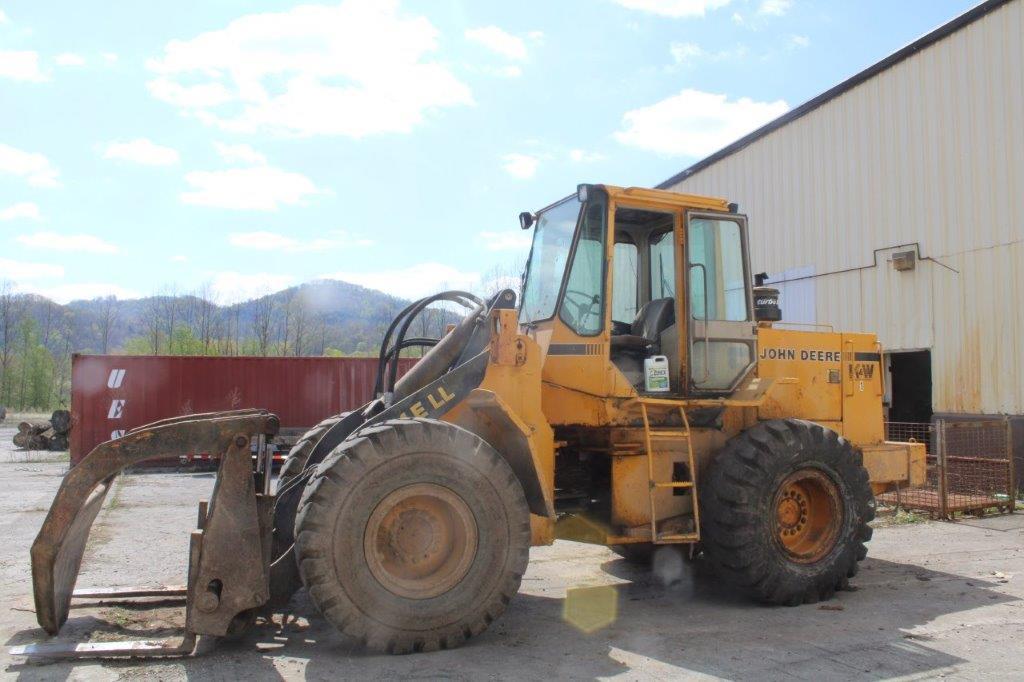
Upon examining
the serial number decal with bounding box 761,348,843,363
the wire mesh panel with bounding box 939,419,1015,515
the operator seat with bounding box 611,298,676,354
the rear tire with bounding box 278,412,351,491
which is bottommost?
the wire mesh panel with bounding box 939,419,1015,515

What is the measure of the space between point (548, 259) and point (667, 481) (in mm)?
2087

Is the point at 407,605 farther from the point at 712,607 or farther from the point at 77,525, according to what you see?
the point at 712,607

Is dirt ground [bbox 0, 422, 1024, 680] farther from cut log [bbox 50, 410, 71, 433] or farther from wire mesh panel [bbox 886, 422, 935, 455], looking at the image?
cut log [bbox 50, 410, 71, 433]

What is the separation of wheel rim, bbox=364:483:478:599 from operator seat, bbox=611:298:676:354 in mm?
2152

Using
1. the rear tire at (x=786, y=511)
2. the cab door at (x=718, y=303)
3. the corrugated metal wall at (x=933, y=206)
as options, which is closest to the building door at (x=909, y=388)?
the corrugated metal wall at (x=933, y=206)

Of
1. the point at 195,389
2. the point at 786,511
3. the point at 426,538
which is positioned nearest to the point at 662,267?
the point at 786,511

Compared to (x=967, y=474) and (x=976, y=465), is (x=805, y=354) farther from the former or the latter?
(x=976, y=465)

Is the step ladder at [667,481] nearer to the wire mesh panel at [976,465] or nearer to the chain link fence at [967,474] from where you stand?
the chain link fence at [967,474]

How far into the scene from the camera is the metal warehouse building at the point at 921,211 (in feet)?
41.3

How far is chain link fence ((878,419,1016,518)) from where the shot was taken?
10766 mm

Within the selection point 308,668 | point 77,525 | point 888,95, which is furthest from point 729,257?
point 888,95

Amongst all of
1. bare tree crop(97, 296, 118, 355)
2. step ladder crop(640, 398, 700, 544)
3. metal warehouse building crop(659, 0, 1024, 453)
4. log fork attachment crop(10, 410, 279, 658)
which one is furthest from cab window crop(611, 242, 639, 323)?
bare tree crop(97, 296, 118, 355)

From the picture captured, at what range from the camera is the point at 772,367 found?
730 centimetres

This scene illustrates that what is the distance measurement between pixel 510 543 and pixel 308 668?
1436mm
